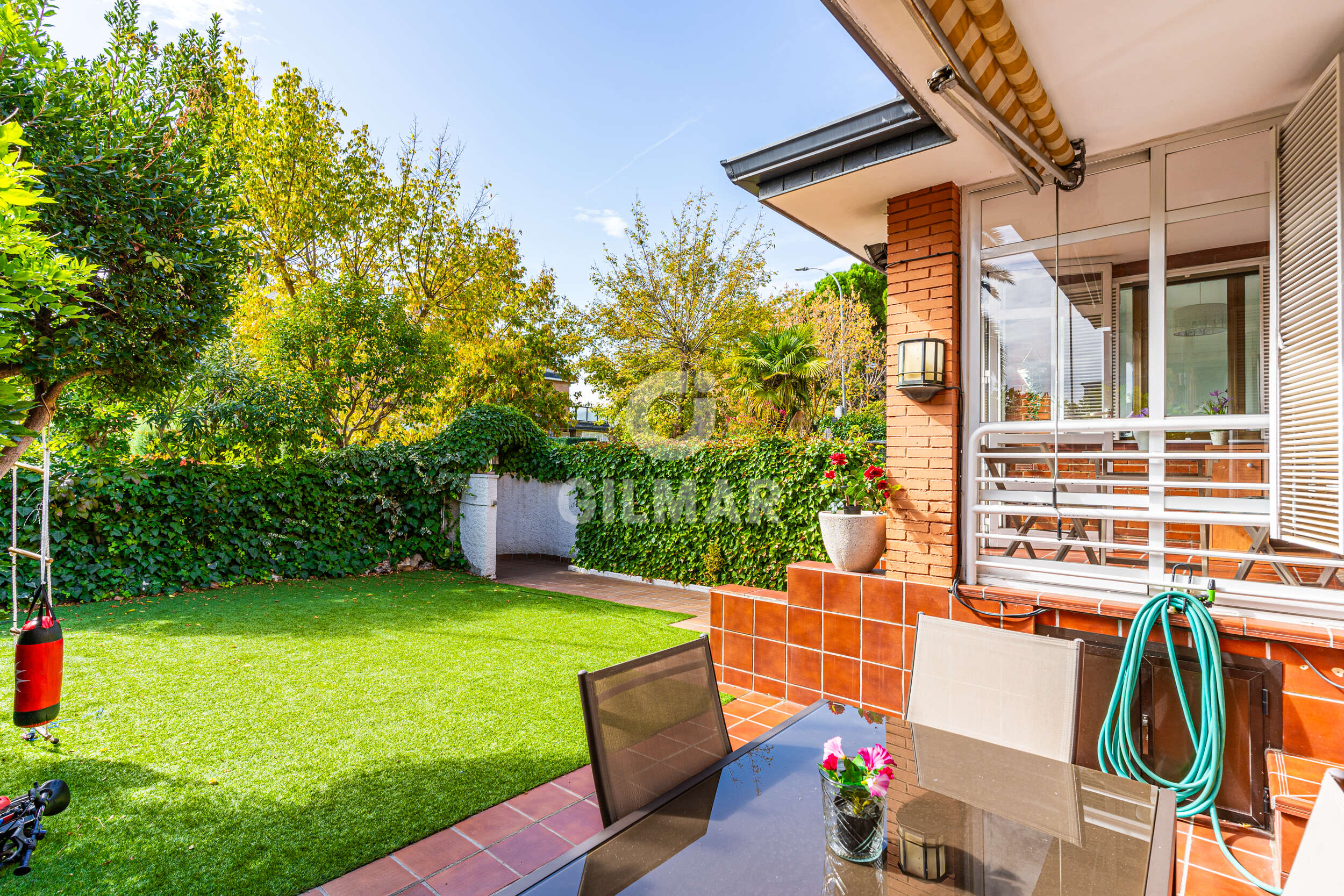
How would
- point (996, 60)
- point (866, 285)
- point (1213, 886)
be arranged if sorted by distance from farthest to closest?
point (866, 285), point (996, 60), point (1213, 886)

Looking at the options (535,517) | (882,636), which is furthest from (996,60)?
(535,517)

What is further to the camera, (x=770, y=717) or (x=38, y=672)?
(x=770, y=717)

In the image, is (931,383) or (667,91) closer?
(931,383)

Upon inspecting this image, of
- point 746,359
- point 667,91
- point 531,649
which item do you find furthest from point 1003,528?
Answer: point 667,91

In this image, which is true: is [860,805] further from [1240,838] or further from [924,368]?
[924,368]

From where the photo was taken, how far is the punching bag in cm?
199

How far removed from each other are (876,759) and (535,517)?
9436mm

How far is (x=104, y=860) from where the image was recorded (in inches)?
87.5

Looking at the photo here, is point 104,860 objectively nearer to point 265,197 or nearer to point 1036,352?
point 1036,352

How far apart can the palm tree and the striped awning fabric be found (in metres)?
8.16

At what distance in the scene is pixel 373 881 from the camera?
2.17 m

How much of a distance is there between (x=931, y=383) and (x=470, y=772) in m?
3.13

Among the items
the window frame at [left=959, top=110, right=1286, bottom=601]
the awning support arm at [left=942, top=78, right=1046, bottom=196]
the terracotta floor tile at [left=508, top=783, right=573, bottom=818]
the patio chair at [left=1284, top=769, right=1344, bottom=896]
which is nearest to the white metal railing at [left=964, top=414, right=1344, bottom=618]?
the window frame at [left=959, top=110, right=1286, bottom=601]

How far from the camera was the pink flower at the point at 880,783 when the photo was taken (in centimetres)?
129
